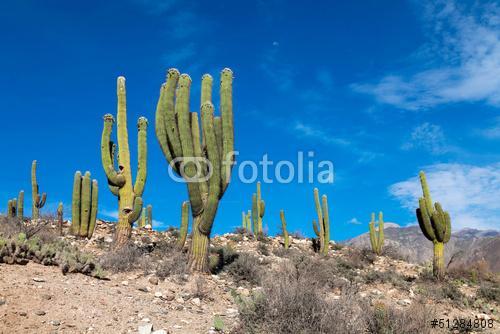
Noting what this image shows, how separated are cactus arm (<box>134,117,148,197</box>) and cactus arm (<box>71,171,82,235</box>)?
276 centimetres

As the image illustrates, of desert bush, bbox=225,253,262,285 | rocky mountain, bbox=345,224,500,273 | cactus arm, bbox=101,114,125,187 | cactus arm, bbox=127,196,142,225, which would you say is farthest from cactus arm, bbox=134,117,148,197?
rocky mountain, bbox=345,224,500,273

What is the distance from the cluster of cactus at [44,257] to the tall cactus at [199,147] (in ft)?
8.36

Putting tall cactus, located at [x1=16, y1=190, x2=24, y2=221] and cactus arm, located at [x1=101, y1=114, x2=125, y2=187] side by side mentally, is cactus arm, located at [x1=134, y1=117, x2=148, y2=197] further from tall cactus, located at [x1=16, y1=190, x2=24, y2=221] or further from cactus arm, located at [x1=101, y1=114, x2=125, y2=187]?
tall cactus, located at [x1=16, y1=190, x2=24, y2=221]

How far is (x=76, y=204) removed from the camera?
14477 millimetres

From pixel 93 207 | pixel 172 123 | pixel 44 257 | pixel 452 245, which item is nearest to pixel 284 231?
pixel 93 207

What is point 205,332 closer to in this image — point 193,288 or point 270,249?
point 193,288

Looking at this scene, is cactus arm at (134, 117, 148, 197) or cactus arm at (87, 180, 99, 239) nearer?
cactus arm at (134, 117, 148, 197)

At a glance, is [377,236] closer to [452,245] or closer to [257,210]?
[257,210]

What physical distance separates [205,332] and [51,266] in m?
3.42

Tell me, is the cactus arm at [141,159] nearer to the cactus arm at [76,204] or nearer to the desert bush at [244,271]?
the cactus arm at [76,204]

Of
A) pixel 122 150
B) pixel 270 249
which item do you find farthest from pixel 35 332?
pixel 270 249

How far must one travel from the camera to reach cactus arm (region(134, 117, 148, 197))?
13.0m

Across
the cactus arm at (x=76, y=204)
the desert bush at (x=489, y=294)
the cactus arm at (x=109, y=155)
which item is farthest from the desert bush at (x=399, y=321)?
the cactus arm at (x=76, y=204)

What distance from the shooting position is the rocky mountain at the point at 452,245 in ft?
80.1
